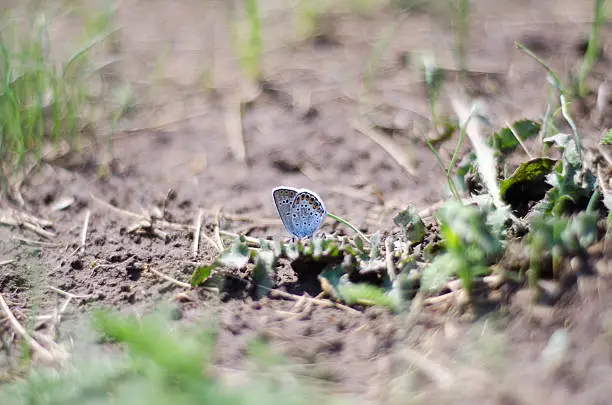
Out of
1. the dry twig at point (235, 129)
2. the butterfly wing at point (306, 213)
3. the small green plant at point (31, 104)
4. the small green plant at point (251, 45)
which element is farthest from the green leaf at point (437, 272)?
the small green plant at point (251, 45)

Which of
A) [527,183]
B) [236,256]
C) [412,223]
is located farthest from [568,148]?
[236,256]

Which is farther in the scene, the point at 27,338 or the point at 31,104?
the point at 31,104

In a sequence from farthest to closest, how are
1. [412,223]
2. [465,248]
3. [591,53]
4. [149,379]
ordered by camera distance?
[591,53]
[412,223]
[465,248]
[149,379]

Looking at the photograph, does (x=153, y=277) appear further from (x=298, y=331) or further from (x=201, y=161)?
(x=201, y=161)

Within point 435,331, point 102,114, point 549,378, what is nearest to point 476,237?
point 435,331

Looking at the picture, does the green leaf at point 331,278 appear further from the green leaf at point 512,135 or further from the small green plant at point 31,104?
the small green plant at point 31,104

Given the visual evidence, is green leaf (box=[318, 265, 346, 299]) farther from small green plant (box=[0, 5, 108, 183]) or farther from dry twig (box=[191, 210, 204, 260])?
small green plant (box=[0, 5, 108, 183])

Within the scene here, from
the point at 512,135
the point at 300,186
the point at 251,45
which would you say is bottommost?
the point at 300,186

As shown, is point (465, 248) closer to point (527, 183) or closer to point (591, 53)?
point (527, 183)
